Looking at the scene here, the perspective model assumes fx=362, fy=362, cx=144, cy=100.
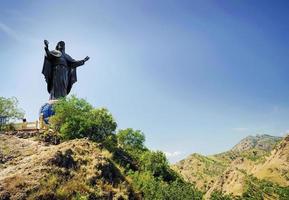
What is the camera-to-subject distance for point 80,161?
22.7 metres

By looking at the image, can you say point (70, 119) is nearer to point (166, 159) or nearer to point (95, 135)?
point (95, 135)

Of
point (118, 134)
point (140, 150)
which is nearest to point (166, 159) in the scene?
point (140, 150)

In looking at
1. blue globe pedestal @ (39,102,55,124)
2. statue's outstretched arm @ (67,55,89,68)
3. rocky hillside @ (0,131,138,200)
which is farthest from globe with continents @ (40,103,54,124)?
rocky hillside @ (0,131,138,200)

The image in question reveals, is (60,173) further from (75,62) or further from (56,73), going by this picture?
(75,62)

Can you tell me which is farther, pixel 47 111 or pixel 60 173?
pixel 47 111

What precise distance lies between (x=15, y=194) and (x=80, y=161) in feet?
18.7

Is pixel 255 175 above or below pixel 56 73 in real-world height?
below

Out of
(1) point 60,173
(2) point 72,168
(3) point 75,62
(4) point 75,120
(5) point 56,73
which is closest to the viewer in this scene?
(1) point 60,173

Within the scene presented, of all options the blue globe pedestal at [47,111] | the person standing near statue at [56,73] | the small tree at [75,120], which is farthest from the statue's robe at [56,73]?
the small tree at [75,120]

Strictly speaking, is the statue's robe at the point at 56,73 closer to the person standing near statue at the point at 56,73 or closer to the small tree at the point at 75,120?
the person standing near statue at the point at 56,73

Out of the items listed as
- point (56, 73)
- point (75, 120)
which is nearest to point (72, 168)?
point (75, 120)

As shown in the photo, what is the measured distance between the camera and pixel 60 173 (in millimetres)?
20109

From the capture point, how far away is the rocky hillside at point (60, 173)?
18.2 meters

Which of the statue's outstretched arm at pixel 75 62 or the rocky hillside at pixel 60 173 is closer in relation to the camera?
the rocky hillside at pixel 60 173
